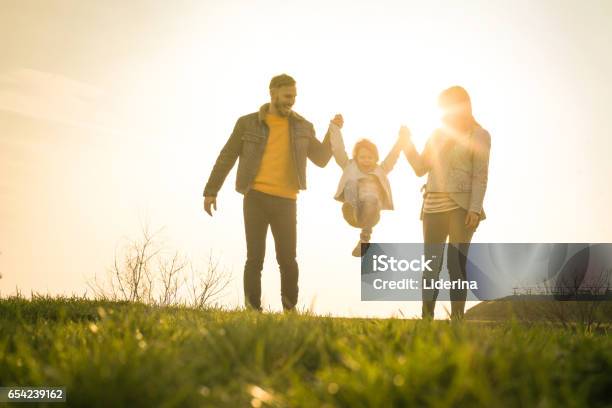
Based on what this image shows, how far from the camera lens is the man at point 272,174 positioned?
23.0 feet

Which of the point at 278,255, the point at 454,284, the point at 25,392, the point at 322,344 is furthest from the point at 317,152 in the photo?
the point at 25,392

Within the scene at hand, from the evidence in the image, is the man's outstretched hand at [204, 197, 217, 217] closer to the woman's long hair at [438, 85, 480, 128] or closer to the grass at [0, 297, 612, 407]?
the woman's long hair at [438, 85, 480, 128]

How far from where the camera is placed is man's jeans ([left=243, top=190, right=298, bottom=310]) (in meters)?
7.00

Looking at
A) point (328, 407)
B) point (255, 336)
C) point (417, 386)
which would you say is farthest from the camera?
point (255, 336)

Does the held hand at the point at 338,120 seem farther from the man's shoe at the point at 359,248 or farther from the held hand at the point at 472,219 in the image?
the held hand at the point at 472,219

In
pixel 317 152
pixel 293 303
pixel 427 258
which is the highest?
pixel 317 152

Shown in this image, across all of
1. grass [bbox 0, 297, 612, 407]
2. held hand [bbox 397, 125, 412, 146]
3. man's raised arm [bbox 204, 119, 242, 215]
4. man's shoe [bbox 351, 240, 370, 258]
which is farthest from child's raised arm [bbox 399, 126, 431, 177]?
grass [bbox 0, 297, 612, 407]

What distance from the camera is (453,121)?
659 cm

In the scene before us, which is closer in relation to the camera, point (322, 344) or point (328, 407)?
point (328, 407)

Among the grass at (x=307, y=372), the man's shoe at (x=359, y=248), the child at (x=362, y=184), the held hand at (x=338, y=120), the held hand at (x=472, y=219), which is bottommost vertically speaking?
the grass at (x=307, y=372)

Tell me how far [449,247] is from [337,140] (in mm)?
1882

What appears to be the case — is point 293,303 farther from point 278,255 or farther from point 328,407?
point 328,407

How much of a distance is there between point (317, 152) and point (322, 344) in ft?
16.4

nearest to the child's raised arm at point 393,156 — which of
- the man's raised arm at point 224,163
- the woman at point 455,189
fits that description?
the woman at point 455,189
